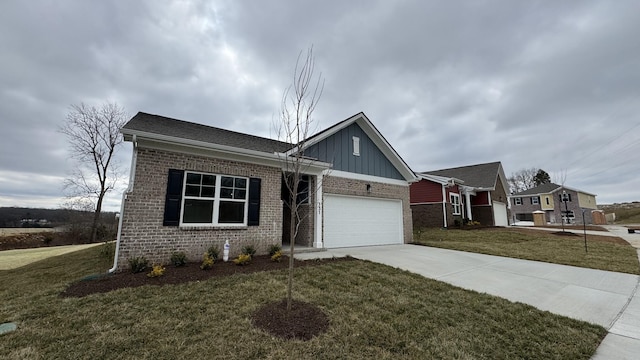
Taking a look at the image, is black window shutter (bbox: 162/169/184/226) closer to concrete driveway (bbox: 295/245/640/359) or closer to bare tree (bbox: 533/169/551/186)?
concrete driveway (bbox: 295/245/640/359)

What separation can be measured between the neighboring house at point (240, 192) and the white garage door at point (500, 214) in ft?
51.5

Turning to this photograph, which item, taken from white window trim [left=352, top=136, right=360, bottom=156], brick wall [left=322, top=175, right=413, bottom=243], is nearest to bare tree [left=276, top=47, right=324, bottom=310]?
brick wall [left=322, top=175, right=413, bottom=243]

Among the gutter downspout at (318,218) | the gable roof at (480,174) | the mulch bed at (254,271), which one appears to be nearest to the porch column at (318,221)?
the gutter downspout at (318,218)

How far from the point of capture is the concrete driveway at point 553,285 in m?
3.70

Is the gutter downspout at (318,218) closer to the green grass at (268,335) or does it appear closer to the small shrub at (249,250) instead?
the small shrub at (249,250)

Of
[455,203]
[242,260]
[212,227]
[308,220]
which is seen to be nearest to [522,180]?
[455,203]

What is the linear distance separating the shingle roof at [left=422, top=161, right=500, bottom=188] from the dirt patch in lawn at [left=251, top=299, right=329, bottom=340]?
24.4 meters

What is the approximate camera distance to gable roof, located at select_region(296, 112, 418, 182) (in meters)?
10.5

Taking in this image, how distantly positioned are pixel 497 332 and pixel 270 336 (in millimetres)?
3140

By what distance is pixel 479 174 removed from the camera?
81.0 ft

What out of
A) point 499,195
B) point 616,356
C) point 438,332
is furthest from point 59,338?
point 499,195

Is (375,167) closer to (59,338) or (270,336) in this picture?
(270,336)

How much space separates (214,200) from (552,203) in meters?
49.1

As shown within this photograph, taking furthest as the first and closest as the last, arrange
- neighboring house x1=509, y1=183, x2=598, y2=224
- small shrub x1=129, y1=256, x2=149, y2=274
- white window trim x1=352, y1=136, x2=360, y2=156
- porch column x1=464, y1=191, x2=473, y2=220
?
neighboring house x1=509, y1=183, x2=598, y2=224, porch column x1=464, y1=191, x2=473, y2=220, white window trim x1=352, y1=136, x2=360, y2=156, small shrub x1=129, y1=256, x2=149, y2=274
